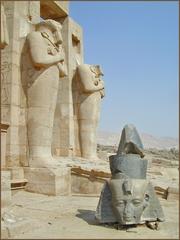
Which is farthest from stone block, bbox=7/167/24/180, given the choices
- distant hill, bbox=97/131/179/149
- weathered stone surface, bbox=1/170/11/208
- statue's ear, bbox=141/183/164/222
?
distant hill, bbox=97/131/179/149

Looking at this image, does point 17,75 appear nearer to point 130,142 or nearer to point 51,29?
point 51,29

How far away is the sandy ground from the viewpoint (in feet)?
16.8

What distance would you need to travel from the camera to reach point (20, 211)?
6.74 m

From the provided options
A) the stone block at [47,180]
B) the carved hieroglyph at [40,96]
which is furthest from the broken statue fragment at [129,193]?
the carved hieroglyph at [40,96]

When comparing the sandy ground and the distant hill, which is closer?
the sandy ground

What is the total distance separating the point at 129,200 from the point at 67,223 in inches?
46.7

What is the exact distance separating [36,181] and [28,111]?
6.45 ft

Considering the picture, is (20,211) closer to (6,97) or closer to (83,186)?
(83,186)

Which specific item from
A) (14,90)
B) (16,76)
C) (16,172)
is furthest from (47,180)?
(16,76)

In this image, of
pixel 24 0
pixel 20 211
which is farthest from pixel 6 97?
pixel 20 211

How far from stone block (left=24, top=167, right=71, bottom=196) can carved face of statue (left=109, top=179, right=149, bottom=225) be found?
3.57 metres

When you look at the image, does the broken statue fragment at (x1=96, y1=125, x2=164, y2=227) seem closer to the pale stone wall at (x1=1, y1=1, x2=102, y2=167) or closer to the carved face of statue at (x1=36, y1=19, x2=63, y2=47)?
the pale stone wall at (x1=1, y1=1, x2=102, y2=167)

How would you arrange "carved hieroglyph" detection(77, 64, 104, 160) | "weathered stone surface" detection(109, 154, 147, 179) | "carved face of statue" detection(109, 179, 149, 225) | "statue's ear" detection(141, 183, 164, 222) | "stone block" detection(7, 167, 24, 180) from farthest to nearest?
"carved hieroglyph" detection(77, 64, 104, 160) < "stone block" detection(7, 167, 24, 180) < "weathered stone surface" detection(109, 154, 147, 179) < "statue's ear" detection(141, 183, 164, 222) < "carved face of statue" detection(109, 179, 149, 225)

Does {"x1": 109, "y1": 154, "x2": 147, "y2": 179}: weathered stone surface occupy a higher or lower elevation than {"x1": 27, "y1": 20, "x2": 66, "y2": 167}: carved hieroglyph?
lower
